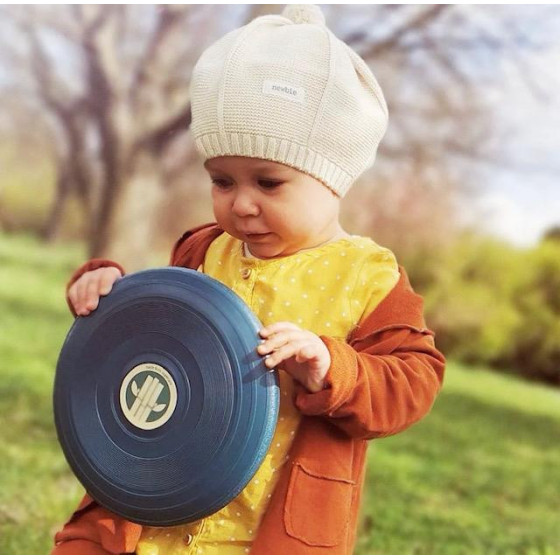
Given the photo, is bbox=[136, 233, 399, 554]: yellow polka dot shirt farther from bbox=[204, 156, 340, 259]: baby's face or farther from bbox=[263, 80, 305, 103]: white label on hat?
bbox=[263, 80, 305, 103]: white label on hat

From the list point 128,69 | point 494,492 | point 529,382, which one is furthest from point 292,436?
point 529,382

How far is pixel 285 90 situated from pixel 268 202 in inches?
12.4

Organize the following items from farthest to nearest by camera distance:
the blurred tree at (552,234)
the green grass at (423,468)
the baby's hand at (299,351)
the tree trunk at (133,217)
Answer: the blurred tree at (552,234), the tree trunk at (133,217), the green grass at (423,468), the baby's hand at (299,351)

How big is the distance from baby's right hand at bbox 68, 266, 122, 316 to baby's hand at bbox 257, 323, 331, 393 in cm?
53

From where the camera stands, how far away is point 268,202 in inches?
109

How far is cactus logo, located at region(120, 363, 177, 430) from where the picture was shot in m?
2.69

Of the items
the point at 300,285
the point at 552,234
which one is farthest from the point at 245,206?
the point at 552,234

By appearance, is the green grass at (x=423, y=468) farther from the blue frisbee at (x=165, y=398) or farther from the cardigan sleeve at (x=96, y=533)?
the blue frisbee at (x=165, y=398)

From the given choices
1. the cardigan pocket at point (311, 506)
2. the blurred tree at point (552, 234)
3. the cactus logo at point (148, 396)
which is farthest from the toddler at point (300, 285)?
the blurred tree at point (552, 234)

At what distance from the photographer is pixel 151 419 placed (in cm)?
271

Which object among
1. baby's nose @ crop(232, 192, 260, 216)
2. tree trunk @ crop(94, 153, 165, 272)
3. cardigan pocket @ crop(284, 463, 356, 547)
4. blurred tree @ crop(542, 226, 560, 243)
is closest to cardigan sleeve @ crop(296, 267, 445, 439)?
cardigan pocket @ crop(284, 463, 356, 547)

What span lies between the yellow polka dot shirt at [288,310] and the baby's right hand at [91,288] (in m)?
0.39

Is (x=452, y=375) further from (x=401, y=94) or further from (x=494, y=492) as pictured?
(x=494, y=492)

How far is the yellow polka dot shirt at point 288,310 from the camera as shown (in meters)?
2.81
